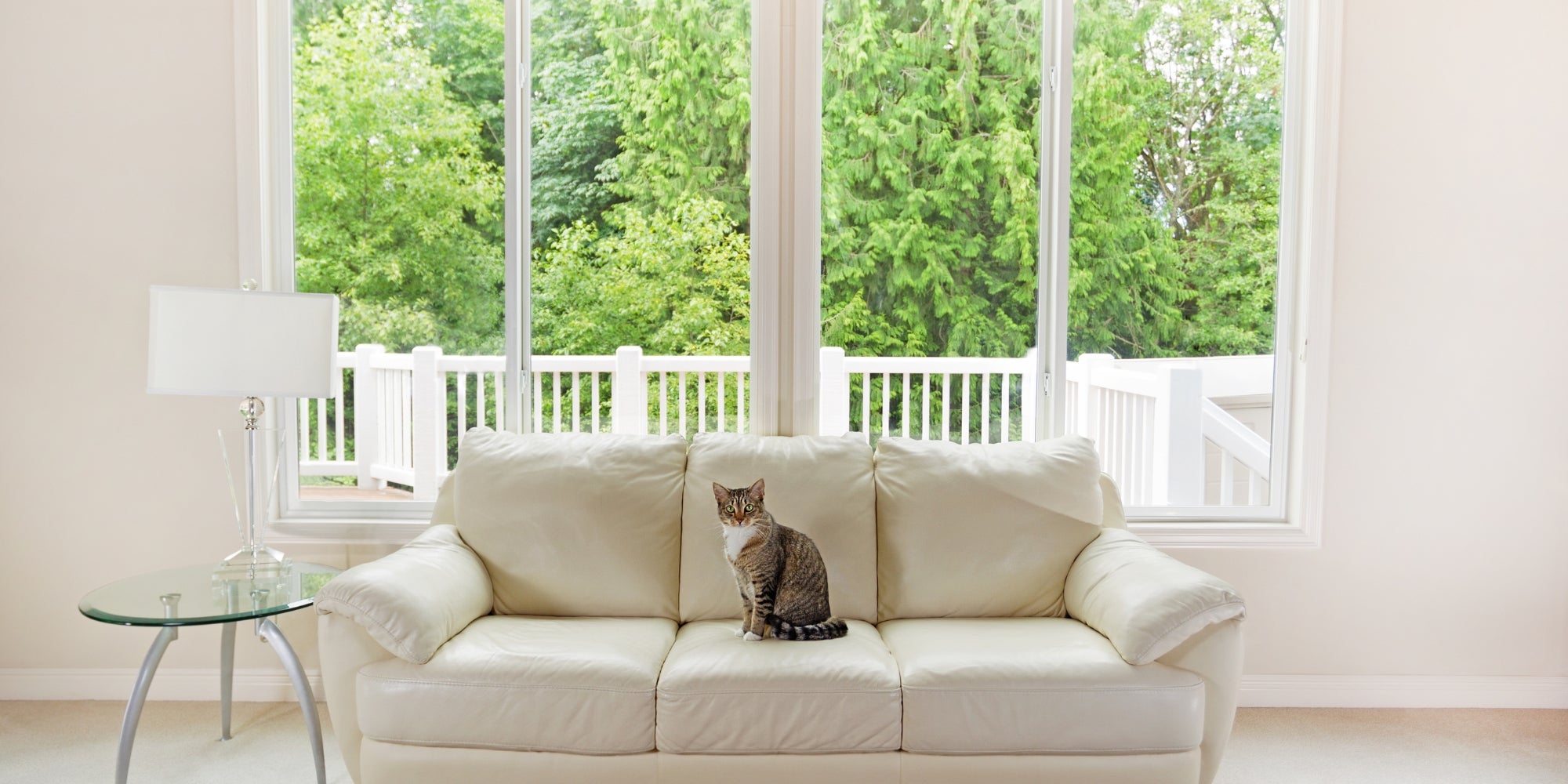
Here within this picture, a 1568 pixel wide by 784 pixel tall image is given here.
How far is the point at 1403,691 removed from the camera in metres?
3.03

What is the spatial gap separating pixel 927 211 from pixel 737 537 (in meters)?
1.26

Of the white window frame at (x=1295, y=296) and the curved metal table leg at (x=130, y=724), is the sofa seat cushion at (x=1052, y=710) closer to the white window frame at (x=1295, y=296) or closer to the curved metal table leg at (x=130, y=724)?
the white window frame at (x=1295, y=296)

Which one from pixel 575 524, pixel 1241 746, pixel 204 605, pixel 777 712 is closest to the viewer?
pixel 777 712

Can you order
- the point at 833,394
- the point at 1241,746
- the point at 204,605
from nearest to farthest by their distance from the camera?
the point at 204,605
the point at 1241,746
the point at 833,394

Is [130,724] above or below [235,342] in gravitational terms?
below

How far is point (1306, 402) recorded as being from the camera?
300cm

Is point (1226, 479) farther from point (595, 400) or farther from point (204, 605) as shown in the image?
point (204, 605)

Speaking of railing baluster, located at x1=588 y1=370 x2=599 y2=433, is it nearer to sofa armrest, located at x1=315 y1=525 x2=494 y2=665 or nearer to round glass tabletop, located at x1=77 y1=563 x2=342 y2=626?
sofa armrest, located at x1=315 y1=525 x2=494 y2=665

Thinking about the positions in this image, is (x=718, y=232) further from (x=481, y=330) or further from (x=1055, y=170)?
(x=1055, y=170)

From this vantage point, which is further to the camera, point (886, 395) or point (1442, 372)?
point (886, 395)

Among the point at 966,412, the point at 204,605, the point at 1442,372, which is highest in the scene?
the point at 1442,372

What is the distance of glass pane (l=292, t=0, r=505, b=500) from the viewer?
10.0 feet

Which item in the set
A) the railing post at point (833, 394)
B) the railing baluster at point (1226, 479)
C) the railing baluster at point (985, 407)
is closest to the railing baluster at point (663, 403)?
the railing post at point (833, 394)

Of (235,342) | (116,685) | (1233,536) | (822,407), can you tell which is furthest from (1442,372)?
(116,685)
